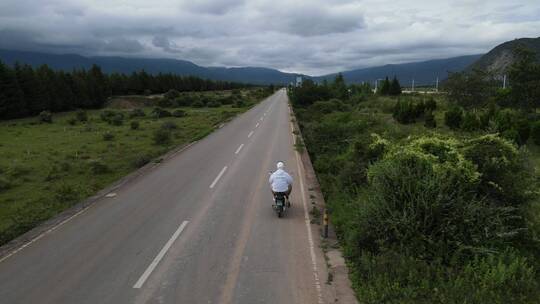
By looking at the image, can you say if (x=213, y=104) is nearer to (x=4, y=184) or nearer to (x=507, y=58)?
(x=507, y=58)

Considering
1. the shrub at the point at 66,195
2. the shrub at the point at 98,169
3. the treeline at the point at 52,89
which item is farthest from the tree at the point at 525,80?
the treeline at the point at 52,89

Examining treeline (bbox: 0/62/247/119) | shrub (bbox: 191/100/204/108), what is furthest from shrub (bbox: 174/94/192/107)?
treeline (bbox: 0/62/247/119)

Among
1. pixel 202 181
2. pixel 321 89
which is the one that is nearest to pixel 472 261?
pixel 202 181

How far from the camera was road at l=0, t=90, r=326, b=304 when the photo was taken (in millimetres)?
6609

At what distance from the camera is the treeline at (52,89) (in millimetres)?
51906

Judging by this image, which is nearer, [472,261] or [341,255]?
[472,261]

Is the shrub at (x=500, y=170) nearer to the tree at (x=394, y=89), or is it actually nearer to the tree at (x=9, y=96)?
the tree at (x=9, y=96)

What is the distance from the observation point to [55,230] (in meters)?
9.80

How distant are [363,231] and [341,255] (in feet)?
2.23

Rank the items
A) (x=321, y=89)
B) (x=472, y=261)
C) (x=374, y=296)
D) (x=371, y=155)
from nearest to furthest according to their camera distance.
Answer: (x=374, y=296), (x=472, y=261), (x=371, y=155), (x=321, y=89)

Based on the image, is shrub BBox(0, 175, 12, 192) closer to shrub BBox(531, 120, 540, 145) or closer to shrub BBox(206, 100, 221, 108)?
shrub BBox(531, 120, 540, 145)

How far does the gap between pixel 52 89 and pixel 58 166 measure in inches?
1890

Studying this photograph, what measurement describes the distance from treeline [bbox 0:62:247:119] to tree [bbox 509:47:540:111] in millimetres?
55899

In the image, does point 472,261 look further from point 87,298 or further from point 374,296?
point 87,298
